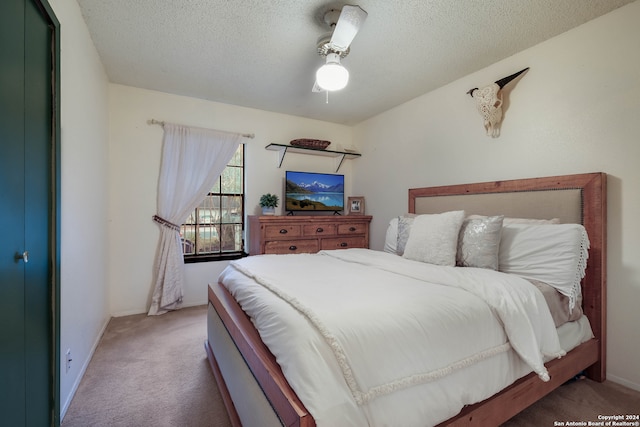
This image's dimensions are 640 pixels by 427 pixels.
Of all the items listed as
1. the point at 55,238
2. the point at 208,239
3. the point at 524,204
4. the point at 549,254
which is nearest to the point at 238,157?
the point at 208,239

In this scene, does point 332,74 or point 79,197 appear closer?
point 79,197

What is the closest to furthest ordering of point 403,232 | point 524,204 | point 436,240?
point 436,240 < point 524,204 < point 403,232

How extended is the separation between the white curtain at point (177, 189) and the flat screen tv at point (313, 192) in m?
0.97

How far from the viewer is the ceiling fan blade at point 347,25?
1.72 m

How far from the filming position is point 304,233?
3.47 meters

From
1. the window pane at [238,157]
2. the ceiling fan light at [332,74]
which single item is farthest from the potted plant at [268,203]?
the ceiling fan light at [332,74]

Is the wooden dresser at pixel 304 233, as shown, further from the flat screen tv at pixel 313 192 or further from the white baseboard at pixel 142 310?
the white baseboard at pixel 142 310

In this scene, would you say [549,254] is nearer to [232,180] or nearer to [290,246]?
[290,246]

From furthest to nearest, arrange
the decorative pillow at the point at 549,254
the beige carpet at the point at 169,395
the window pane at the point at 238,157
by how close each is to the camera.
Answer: the window pane at the point at 238,157
the decorative pillow at the point at 549,254
the beige carpet at the point at 169,395

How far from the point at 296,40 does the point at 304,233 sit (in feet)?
6.73

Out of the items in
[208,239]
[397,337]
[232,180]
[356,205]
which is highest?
[232,180]

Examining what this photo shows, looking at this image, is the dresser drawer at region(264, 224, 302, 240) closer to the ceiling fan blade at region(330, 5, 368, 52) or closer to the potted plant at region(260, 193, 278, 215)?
the potted plant at region(260, 193, 278, 215)

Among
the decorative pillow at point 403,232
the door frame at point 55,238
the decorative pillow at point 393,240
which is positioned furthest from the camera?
the decorative pillow at point 393,240

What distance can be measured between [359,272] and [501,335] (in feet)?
2.60
